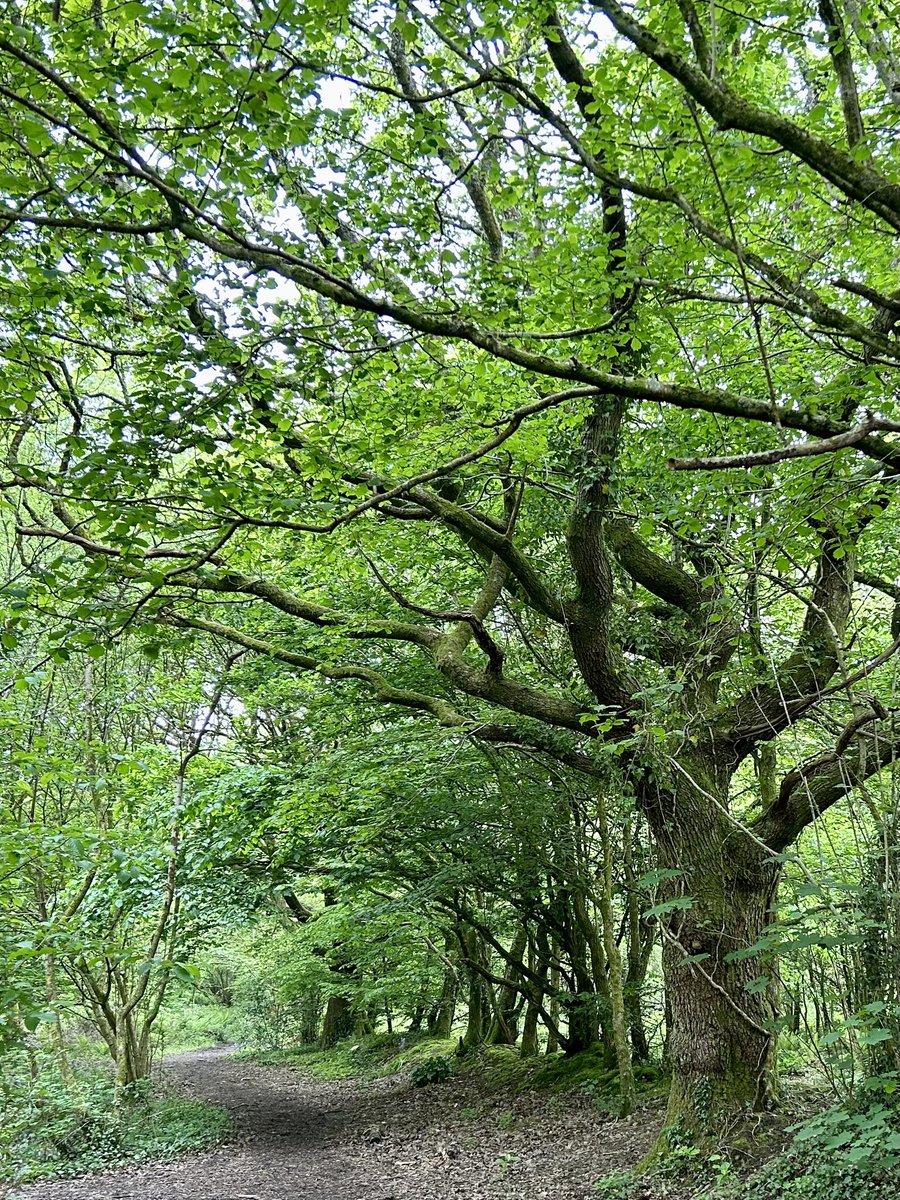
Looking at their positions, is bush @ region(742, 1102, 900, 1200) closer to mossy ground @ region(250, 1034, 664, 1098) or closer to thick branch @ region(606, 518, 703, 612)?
mossy ground @ region(250, 1034, 664, 1098)

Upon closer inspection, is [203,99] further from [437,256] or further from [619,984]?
[619,984]

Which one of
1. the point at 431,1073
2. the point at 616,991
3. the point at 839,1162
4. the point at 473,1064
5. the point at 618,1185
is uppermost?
the point at 616,991

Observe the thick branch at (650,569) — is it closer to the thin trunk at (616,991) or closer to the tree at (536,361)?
the tree at (536,361)

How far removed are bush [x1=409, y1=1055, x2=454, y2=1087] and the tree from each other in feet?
25.2

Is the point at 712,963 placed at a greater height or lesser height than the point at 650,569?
lesser

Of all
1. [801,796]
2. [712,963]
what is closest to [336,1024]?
[712,963]

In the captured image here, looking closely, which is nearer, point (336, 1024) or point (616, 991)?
point (616, 991)

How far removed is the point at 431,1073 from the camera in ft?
41.9

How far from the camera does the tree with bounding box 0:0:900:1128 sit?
12.0 feet

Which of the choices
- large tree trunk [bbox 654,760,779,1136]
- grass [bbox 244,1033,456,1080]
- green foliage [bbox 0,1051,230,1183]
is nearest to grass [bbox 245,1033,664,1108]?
grass [bbox 244,1033,456,1080]

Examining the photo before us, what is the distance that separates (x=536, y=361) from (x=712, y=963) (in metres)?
5.03

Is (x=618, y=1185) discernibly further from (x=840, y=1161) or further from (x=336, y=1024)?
(x=336, y=1024)

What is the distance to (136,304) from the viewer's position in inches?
252

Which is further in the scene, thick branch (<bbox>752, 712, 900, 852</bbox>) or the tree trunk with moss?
the tree trunk with moss
